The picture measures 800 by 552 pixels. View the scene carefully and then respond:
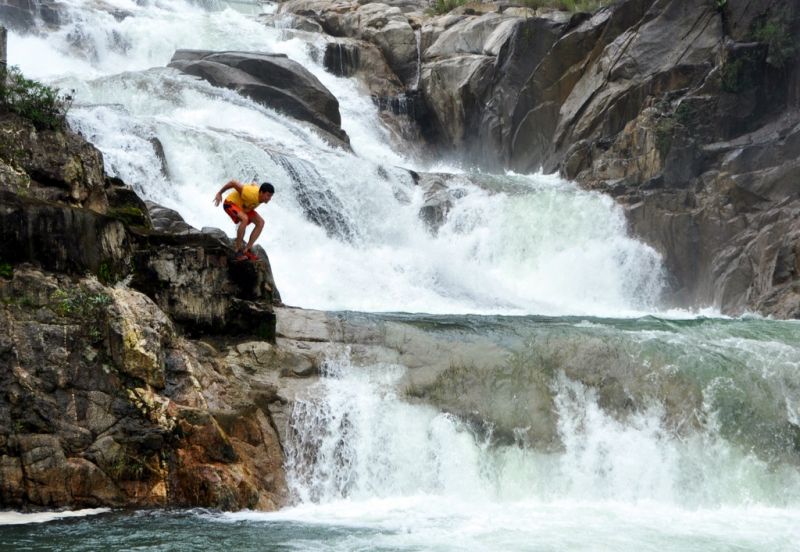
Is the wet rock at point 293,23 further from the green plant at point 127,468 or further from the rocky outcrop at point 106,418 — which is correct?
the green plant at point 127,468

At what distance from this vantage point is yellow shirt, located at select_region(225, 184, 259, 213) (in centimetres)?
1141

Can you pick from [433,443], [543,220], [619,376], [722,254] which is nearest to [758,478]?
[619,376]

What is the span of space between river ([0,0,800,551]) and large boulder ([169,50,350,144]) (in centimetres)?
488

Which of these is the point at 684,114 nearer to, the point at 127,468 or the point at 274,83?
the point at 274,83

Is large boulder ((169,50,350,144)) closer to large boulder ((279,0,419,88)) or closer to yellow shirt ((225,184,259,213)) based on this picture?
large boulder ((279,0,419,88))

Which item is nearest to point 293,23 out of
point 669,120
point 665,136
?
point 669,120

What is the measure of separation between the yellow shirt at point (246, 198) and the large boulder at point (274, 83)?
14048mm

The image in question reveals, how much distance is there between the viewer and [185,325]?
10.9 meters

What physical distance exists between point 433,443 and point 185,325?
3.69 metres

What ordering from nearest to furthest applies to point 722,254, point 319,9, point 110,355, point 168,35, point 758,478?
point 110,355, point 758,478, point 722,254, point 168,35, point 319,9

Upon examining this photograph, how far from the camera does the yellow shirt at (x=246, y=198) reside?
37.4ft

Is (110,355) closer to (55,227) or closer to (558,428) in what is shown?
(55,227)

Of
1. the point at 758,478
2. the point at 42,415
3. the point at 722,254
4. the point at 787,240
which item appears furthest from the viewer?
the point at 722,254

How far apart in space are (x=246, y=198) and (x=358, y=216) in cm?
864
